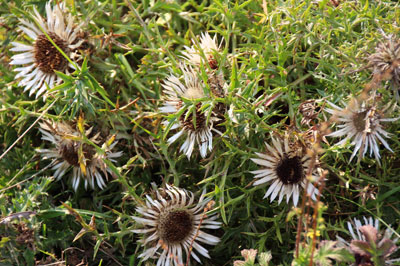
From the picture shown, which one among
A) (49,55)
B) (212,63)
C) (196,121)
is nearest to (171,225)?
(196,121)

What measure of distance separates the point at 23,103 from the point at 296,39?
1.19 m

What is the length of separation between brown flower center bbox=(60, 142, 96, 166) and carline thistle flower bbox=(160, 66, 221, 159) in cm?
38

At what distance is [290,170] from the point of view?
161cm

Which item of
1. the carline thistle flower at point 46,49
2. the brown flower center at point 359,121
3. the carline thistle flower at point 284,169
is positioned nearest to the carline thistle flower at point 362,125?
the brown flower center at point 359,121

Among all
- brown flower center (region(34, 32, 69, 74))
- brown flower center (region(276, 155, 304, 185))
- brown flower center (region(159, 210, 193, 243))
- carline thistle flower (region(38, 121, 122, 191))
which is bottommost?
brown flower center (region(159, 210, 193, 243))

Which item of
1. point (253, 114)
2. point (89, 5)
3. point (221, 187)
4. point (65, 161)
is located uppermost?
point (89, 5)

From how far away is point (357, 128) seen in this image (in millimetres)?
1507

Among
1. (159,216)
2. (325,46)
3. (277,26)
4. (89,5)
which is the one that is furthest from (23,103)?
(325,46)

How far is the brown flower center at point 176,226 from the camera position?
1.71 meters

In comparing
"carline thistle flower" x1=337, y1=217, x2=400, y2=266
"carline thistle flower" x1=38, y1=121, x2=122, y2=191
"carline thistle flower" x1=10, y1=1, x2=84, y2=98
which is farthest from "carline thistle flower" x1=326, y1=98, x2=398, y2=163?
"carline thistle flower" x1=10, y1=1, x2=84, y2=98

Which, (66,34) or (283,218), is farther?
(66,34)

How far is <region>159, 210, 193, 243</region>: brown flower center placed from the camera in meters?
1.71

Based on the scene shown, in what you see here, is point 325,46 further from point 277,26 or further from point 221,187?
point 221,187

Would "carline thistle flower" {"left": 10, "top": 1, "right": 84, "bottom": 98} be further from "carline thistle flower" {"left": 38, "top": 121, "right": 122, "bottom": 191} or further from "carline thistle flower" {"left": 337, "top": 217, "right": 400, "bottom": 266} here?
"carline thistle flower" {"left": 337, "top": 217, "right": 400, "bottom": 266}
